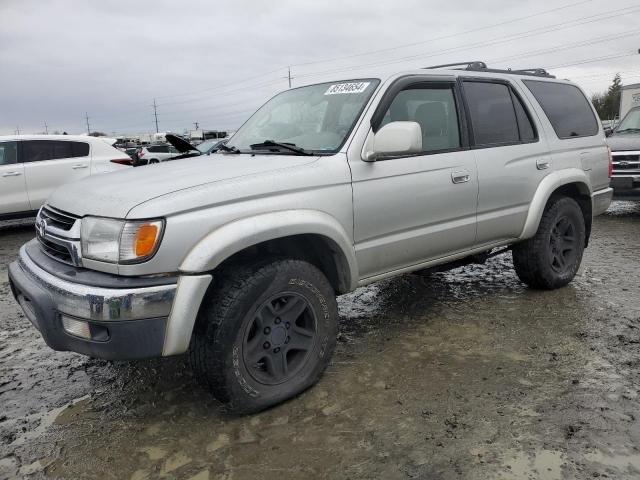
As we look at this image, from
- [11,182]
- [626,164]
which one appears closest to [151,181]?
[11,182]

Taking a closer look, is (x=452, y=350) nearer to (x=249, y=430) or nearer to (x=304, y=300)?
(x=304, y=300)

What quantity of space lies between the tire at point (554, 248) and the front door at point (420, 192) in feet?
2.95

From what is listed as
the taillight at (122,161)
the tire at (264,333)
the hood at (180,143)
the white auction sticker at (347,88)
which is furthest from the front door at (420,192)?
the taillight at (122,161)

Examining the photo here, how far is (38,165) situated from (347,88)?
6.96 metres

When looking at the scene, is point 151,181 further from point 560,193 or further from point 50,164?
point 50,164

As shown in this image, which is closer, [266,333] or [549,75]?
[266,333]

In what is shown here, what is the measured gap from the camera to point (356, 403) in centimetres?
292

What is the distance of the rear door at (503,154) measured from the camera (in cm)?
389

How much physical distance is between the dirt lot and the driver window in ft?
4.54

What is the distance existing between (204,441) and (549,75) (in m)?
4.30

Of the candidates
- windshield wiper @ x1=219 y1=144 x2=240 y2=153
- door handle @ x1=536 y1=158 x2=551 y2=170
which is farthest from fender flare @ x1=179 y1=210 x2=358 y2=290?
door handle @ x1=536 y1=158 x2=551 y2=170

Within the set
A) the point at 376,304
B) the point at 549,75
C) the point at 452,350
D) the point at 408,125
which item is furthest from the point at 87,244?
the point at 549,75

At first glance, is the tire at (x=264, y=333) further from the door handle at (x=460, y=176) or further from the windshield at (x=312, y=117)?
the door handle at (x=460, y=176)

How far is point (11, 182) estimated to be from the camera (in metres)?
8.45
